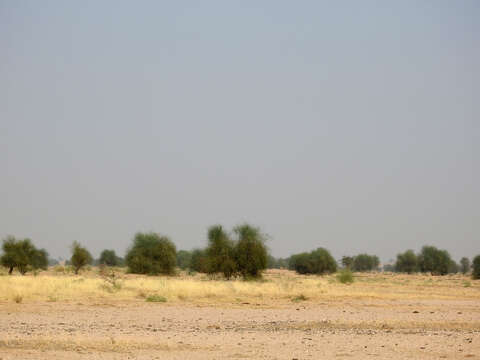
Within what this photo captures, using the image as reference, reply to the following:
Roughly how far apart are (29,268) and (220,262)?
803 inches

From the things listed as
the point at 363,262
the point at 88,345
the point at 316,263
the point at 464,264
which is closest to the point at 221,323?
the point at 88,345

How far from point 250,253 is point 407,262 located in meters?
74.7

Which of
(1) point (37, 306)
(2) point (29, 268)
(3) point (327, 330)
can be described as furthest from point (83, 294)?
(2) point (29, 268)

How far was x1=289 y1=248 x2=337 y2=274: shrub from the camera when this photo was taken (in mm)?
96312

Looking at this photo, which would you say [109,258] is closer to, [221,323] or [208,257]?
[208,257]

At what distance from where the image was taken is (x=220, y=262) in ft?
161

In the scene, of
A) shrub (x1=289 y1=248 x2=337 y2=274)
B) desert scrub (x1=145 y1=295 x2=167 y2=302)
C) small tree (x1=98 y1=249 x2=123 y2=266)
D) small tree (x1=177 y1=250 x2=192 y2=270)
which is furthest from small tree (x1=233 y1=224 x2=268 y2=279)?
small tree (x1=98 y1=249 x2=123 y2=266)

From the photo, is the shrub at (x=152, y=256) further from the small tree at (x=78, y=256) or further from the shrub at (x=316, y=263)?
the shrub at (x=316, y=263)

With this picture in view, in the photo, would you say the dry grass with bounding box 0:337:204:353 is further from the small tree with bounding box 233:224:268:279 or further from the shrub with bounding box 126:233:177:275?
the shrub with bounding box 126:233:177:275

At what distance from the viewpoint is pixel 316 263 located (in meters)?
A: 96.3

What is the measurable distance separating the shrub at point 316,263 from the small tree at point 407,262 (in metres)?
22.5

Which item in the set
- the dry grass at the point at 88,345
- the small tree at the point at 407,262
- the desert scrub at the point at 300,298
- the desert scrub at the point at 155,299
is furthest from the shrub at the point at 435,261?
the dry grass at the point at 88,345

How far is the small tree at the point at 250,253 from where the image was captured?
49094 mm

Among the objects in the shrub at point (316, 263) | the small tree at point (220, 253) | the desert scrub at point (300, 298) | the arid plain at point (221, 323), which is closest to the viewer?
the arid plain at point (221, 323)
